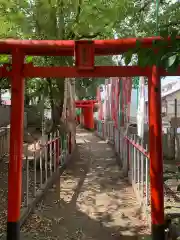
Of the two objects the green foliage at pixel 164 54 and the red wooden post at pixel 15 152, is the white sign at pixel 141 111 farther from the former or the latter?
the green foliage at pixel 164 54

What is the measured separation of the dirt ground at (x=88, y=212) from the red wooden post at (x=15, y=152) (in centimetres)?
59

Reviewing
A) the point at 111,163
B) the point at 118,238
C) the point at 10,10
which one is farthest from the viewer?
the point at 111,163

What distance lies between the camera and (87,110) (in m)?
28.5

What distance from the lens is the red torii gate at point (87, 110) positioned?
27250mm

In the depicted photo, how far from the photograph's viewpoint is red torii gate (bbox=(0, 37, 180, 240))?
159 inches

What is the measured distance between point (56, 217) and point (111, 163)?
6064mm

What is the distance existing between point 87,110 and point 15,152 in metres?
24.3

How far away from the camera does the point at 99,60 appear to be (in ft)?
48.0

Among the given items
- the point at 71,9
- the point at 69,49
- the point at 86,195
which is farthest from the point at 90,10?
the point at 86,195

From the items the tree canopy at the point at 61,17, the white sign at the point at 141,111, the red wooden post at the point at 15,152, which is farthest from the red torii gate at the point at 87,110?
the red wooden post at the point at 15,152

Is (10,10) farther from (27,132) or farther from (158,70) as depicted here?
(27,132)

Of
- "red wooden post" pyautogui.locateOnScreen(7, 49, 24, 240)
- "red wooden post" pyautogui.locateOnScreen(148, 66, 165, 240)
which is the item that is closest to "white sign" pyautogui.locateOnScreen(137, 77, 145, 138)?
"red wooden post" pyautogui.locateOnScreen(148, 66, 165, 240)

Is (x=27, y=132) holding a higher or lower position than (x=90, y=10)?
lower

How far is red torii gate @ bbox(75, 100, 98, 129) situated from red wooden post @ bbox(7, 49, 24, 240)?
22333 millimetres
